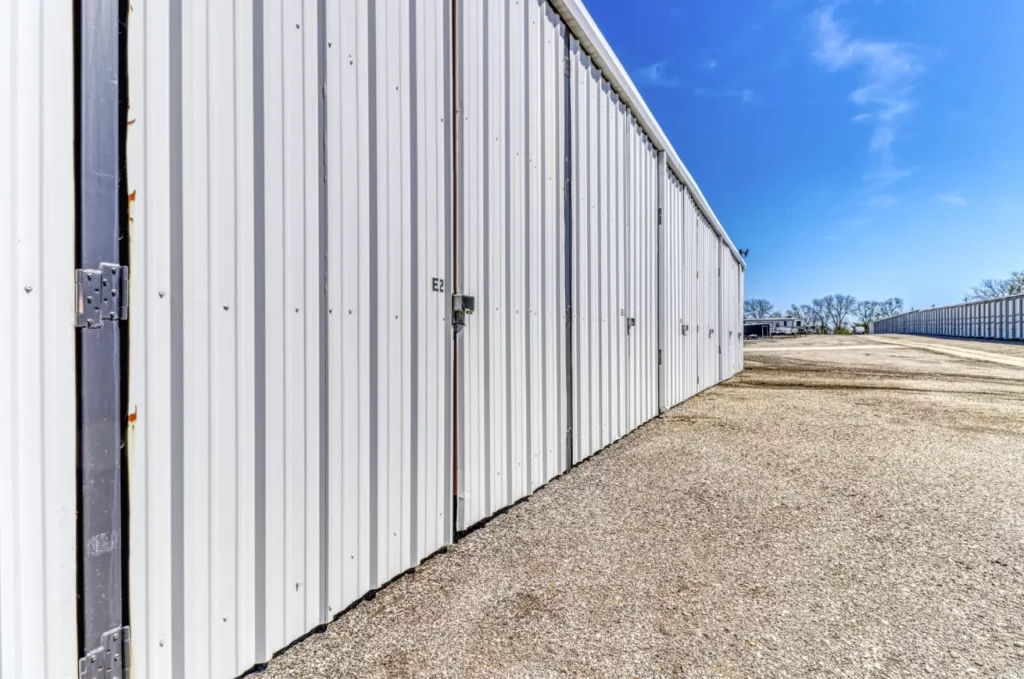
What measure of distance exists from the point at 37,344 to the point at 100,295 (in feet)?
0.56

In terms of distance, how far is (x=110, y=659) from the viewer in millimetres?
1182

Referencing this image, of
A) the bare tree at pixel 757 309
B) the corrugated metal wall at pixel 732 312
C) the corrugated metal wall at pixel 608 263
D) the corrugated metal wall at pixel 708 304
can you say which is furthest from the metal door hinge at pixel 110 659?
the bare tree at pixel 757 309

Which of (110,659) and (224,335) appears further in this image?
(224,335)

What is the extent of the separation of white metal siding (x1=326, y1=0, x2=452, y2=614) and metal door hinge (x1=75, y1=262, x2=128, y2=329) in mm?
652

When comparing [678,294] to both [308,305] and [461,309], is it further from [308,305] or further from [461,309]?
[308,305]

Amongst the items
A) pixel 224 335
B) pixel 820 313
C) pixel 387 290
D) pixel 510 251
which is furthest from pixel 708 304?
pixel 820 313

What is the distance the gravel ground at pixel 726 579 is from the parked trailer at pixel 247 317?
28 centimetres

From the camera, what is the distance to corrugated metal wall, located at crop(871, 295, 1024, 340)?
28562 millimetres

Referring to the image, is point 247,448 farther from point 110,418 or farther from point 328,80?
point 328,80

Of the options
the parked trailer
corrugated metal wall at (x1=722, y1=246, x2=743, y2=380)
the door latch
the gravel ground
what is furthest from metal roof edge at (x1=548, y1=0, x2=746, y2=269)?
corrugated metal wall at (x1=722, y1=246, x2=743, y2=380)

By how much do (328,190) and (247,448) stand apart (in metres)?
1.00

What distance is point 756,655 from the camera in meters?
1.58

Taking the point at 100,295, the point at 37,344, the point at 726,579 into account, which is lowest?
the point at 726,579

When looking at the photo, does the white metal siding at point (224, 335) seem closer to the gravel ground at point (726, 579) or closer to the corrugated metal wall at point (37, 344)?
the corrugated metal wall at point (37, 344)
